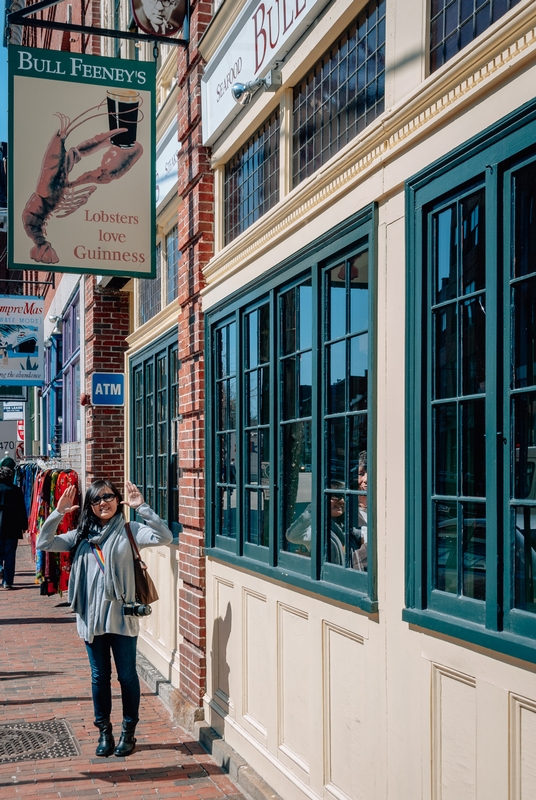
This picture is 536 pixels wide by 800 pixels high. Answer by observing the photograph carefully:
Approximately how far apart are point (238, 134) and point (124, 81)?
1.70 m

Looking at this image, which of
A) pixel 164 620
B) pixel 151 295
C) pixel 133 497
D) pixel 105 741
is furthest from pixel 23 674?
pixel 151 295

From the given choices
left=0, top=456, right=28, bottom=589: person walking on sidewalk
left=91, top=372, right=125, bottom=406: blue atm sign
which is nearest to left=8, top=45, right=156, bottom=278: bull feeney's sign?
left=91, top=372, right=125, bottom=406: blue atm sign

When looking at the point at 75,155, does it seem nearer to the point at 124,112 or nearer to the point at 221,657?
the point at 124,112

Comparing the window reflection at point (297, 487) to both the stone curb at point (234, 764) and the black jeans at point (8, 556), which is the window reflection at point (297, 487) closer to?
the stone curb at point (234, 764)

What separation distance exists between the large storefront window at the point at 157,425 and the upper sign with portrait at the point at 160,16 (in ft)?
8.53

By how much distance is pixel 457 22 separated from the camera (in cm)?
374

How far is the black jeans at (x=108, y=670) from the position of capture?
644 centimetres

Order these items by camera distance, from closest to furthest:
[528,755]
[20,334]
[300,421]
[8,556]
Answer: [528,755] → [300,421] → [8,556] → [20,334]

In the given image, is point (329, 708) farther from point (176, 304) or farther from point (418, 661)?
point (176, 304)

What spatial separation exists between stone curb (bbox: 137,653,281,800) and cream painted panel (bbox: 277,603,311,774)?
34 centimetres

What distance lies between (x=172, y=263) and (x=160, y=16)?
247 cm

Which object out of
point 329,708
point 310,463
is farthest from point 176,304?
point 329,708

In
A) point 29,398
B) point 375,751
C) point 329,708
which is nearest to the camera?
point 375,751

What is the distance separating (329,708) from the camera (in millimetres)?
4746
